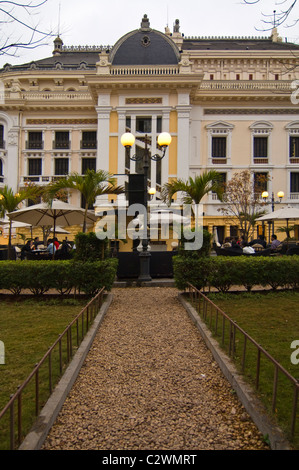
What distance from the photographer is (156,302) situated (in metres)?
8.96

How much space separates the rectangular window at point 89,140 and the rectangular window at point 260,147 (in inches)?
484

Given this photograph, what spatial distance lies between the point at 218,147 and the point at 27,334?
87.4 feet

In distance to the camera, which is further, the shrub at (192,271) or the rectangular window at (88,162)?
→ the rectangular window at (88,162)

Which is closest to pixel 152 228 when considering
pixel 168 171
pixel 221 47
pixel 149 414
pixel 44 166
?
pixel 168 171

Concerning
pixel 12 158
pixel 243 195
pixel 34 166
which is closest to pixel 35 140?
pixel 34 166

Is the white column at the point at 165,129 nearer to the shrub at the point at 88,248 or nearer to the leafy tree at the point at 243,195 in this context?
the leafy tree at the point at 243,195

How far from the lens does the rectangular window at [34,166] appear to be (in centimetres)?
3153

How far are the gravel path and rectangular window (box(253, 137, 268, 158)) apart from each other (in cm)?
2616

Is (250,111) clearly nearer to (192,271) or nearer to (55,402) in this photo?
(192,271)

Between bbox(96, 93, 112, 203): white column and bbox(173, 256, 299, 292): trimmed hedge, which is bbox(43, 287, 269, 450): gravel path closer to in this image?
bbox(173, 256, 299, 292): trimmed hedge

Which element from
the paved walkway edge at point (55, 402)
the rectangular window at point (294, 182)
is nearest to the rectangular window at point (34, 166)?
the rectangular window at point (294, 182)

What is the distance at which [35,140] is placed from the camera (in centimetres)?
3144

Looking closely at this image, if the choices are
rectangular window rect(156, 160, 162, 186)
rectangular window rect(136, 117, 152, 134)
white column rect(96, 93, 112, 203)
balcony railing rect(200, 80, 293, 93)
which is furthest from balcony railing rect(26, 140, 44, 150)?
balcony railing rect(200, 80, 293, 93)
